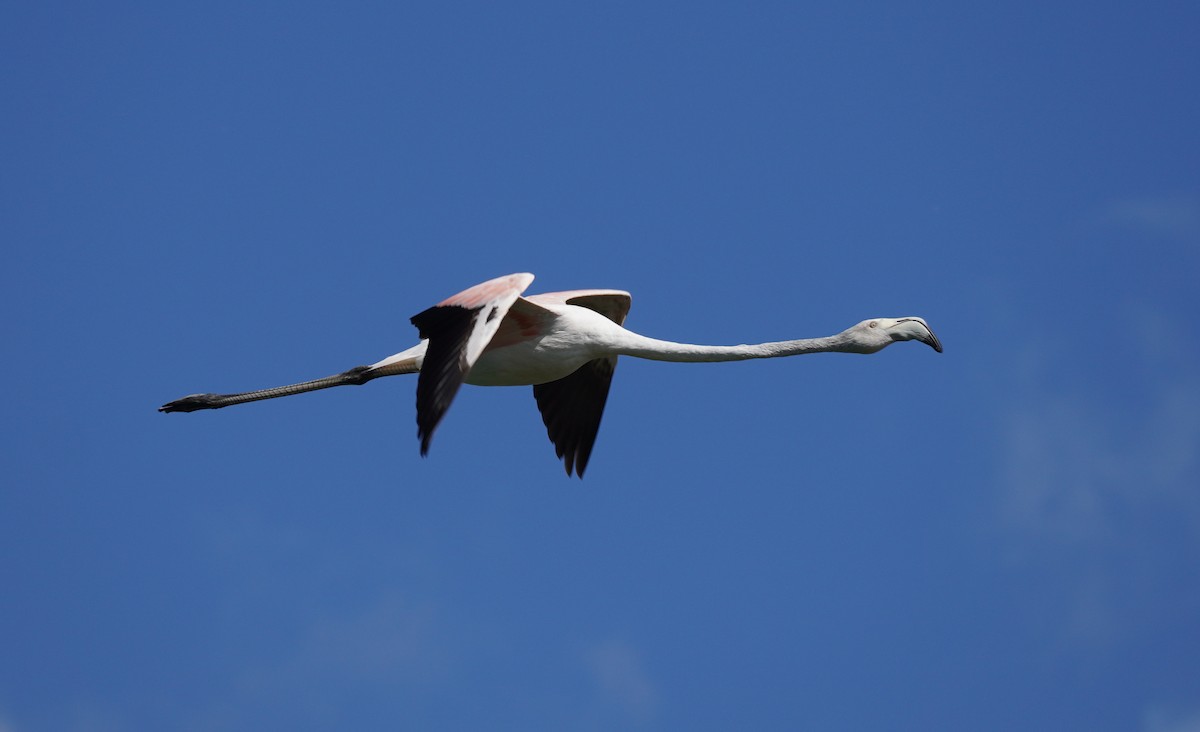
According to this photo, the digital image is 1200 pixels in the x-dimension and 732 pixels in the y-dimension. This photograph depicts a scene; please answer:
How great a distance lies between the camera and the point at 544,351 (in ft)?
52.5

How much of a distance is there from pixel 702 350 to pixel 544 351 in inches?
58.7

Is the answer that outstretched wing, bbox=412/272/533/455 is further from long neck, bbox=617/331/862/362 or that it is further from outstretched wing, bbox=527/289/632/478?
outstretched wing, bbox=527/289/632/478

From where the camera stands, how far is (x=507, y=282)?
Answer: 14969mm

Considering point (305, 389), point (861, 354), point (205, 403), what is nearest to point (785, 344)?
point (861, 354)

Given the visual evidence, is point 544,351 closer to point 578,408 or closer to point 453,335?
point 453,335

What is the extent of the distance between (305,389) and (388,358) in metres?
0.91

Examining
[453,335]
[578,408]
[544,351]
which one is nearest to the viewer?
[453,335]

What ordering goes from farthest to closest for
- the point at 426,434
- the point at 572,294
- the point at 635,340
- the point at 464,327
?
the point at 572,294 → the point at 635,340 → the point at 464,327 → the point at 426,434

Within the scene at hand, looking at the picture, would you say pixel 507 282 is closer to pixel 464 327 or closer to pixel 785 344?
pixel 464 327

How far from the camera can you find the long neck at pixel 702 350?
16.2 metres

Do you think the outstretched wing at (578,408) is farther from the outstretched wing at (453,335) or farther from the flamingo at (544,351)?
the outstretched wing at (453,335)

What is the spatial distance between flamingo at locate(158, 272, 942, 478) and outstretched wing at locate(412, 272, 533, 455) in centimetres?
1

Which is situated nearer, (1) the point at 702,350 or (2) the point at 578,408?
(1) the point at 702,350

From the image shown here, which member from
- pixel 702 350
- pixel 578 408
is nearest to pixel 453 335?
pixel 702 350
